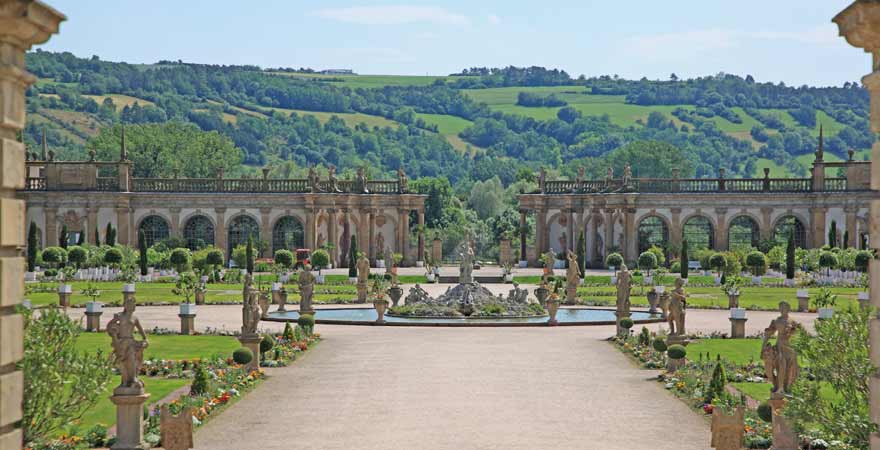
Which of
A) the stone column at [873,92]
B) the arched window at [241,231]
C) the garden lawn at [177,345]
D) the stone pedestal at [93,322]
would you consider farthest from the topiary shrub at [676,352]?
the arched window at [241,231]

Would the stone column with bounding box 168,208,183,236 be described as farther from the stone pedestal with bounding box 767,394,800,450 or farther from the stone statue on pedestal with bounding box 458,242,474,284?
the stone pedestal with bounding box 767,394,800,450

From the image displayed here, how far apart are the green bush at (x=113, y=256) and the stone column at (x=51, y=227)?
1336cm

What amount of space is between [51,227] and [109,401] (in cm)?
5764

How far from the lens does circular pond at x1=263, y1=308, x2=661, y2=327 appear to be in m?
40.9

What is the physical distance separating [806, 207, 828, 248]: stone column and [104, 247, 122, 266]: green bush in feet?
130

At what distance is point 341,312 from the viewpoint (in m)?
46.9

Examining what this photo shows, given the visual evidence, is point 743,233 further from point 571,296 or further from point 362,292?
point 362,292

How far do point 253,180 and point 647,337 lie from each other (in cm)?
5291

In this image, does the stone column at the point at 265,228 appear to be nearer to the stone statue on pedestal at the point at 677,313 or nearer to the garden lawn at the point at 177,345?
the garden lawn at the point at 177,345

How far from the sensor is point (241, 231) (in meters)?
82.1

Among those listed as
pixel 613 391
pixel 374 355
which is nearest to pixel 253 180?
pixel 374 355

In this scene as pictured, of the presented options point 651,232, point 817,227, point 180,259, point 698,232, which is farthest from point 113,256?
point 817,227

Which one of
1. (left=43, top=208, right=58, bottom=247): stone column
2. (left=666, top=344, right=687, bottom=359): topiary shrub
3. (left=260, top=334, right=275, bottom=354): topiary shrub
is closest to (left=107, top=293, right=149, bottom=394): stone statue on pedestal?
(left=260, top=334, right=275, bottom=354): topiary shrub

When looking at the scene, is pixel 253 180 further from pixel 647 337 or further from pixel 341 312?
pixel 647 337
